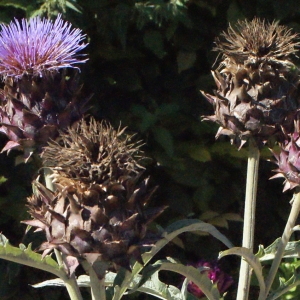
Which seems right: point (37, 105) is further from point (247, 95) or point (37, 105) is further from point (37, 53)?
point (247, 95)

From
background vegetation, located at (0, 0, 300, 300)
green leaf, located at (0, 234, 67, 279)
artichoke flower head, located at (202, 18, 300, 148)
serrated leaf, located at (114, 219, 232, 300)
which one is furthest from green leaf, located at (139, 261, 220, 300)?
background vegetation, located at (0, 0, 300, 300)

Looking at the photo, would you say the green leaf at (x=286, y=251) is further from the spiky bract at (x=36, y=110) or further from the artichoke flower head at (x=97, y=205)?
the spiky bract at (x=36, y=110)

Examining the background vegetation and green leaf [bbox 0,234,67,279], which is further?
the background vegetation

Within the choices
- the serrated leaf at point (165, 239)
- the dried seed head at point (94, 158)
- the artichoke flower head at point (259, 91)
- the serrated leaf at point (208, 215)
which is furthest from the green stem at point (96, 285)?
the serrated leaf at point (208, 215)

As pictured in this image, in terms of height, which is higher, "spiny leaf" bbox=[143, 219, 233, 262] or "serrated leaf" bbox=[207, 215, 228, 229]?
"serrated leaf" bbox=[207, 215, 228, 229]

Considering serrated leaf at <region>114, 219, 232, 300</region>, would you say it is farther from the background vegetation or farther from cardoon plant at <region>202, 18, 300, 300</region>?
the background vegetation

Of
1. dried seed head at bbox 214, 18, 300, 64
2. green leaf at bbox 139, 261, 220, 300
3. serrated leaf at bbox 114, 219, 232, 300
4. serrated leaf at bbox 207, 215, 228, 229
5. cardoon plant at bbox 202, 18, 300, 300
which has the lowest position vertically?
green leaf at bbox 139, 261, 220, 300

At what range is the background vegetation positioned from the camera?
1562 mm

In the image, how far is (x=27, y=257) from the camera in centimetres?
94

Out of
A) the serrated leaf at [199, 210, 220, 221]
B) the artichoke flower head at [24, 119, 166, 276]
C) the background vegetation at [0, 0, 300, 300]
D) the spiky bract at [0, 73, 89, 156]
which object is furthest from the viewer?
the serrated leaf at [199, 210, 220, 221]

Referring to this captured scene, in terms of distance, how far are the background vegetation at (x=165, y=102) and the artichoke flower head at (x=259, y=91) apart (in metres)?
0.44

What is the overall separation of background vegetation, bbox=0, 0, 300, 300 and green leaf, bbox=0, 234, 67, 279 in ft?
1.91

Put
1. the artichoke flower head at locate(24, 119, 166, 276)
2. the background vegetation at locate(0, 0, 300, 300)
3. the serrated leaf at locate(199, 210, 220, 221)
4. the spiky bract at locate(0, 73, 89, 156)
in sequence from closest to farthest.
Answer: the artichoke flower head at locate(24, 119, 166, 276) → the spiky bract at locate(0, 73, 89, 156) → the background vegetation at locate(0, 0, 300, 300) → the serrated leaf at locate(199, 210, 220, 221)

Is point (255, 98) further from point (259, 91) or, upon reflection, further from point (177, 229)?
point (177, 229)
